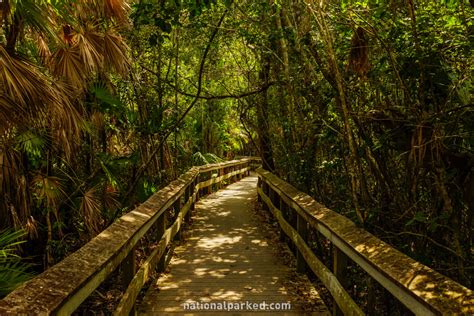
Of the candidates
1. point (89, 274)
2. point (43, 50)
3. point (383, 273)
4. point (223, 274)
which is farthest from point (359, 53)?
point (43, 50)

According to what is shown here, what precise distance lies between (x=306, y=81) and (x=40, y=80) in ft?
15.4

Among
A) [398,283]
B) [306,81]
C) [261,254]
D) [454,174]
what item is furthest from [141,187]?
[398,283]

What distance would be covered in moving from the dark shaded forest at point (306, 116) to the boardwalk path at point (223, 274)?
1.24 metres

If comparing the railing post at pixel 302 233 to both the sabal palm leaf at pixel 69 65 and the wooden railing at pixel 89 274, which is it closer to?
the wooden railing at pixel 89 274

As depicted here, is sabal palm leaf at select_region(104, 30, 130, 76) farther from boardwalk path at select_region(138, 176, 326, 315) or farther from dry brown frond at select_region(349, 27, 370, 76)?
dry brown frond at select_region(349, 27, 370, 76)

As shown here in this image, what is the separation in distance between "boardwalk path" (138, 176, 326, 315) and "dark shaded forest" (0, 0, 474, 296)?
4.08 feet

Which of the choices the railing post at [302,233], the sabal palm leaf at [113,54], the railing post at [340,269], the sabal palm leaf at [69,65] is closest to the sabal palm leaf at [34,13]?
the sabal palm leaf at [69,65]

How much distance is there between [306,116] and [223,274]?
4.47 meters

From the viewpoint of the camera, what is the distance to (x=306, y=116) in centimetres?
931

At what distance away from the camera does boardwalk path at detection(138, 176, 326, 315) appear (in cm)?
478

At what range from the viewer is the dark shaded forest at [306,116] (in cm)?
394

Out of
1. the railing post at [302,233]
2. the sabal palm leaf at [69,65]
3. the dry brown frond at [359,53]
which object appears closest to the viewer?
the dry brown frond at [359,53]

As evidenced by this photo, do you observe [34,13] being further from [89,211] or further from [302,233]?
[302,233]

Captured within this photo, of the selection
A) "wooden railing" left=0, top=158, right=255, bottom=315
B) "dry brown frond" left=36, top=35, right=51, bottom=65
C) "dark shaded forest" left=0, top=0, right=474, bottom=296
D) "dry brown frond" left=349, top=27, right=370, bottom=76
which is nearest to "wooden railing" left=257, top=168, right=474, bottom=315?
"dark shaded forest" left=0, top=0, right=474, bottom=296
